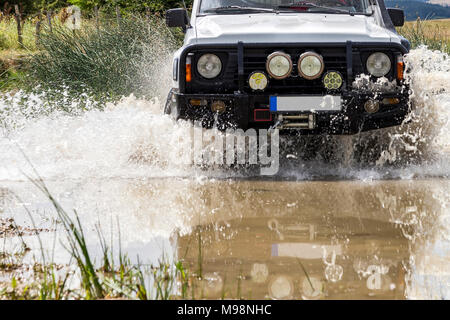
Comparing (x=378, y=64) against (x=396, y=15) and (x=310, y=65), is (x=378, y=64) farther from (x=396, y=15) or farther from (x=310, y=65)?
(x=396, y=15)

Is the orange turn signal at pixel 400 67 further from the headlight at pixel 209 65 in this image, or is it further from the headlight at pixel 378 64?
the headlight at pixel 209 65

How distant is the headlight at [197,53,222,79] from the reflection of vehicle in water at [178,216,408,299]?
1.87 m

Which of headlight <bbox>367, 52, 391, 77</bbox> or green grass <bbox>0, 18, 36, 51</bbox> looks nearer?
headlight <bbox>367, 52, 391, 77</bbox>

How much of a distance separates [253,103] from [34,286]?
10.3 ft

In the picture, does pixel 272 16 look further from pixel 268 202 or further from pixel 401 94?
pixel 268 202

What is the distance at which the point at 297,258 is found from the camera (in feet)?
10.9

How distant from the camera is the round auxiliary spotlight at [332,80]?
567cm

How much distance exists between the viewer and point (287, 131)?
578cm

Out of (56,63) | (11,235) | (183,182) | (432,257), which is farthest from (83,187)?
(56,63)

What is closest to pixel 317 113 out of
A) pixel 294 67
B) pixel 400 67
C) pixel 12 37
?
pixel 294 67

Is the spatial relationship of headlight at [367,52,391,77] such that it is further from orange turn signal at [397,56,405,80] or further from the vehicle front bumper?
the vehicle front bumper

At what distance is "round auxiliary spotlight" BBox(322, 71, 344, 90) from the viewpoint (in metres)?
5.67

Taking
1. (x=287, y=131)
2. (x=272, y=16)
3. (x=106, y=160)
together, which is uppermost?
(x=272, y=16)

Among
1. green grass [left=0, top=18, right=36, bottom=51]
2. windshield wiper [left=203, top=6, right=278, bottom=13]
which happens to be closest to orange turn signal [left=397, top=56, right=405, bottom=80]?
windshield wiper [left=203, top=6, right=278, bottom=13]
